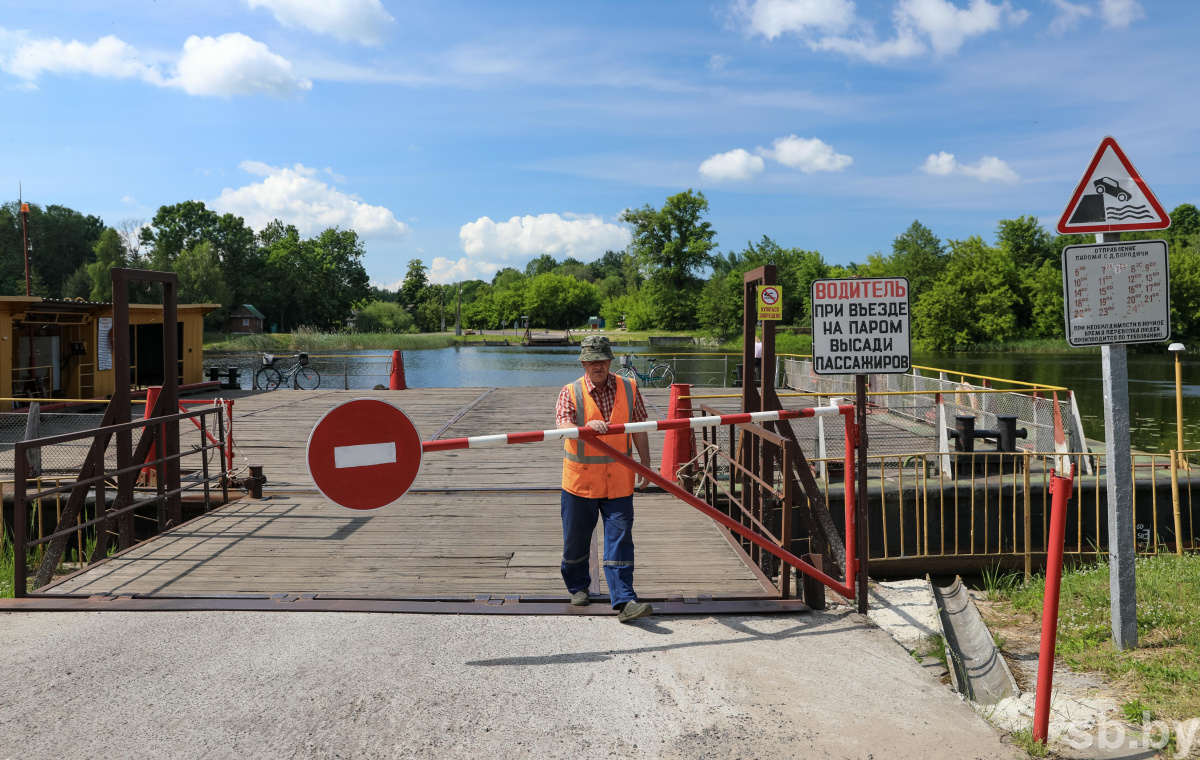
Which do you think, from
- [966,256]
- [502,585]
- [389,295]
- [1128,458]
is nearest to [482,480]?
[502,585]

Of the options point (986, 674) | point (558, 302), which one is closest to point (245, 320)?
point (558, 302)

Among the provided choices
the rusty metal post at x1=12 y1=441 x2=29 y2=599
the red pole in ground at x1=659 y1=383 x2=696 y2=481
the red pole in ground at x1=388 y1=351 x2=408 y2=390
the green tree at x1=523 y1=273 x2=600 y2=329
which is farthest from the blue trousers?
the green tree at x1=523 y1=273 x2=600 y2=329

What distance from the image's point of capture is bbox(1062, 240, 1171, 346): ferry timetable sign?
4.45 meters

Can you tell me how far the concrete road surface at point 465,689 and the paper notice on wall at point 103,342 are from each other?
1767 cm

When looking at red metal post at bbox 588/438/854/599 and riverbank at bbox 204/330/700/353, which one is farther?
riverbank at bbox 204/330/700/353

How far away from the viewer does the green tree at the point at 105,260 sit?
6606 centimetres

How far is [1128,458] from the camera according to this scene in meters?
4.48

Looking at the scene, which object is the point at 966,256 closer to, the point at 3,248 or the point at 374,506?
the point at 374,506

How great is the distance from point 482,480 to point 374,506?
514cm

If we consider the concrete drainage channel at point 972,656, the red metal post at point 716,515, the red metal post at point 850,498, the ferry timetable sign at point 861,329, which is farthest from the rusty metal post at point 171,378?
the concrete drainage channel at point 972,656

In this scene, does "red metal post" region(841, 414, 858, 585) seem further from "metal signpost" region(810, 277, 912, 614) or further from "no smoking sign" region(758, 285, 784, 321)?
"no smoking sign" region(758, 285, 784, 321)

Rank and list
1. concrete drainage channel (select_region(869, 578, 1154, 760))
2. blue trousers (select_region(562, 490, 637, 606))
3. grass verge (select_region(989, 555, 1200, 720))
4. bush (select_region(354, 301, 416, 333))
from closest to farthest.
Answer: concrete drainage channel (select_region(869, 578, 1154, 760))
grass verge (select_region(989, 555, 1200, 720))
blue trousers (select_region(562, 490, 637, 606))
bush (select_region(354, 301, 416, 333))

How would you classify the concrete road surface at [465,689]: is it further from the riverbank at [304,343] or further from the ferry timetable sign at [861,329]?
the riverbank at [304,343]

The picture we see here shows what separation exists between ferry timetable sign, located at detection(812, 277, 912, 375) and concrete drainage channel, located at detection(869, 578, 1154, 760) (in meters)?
1.72
